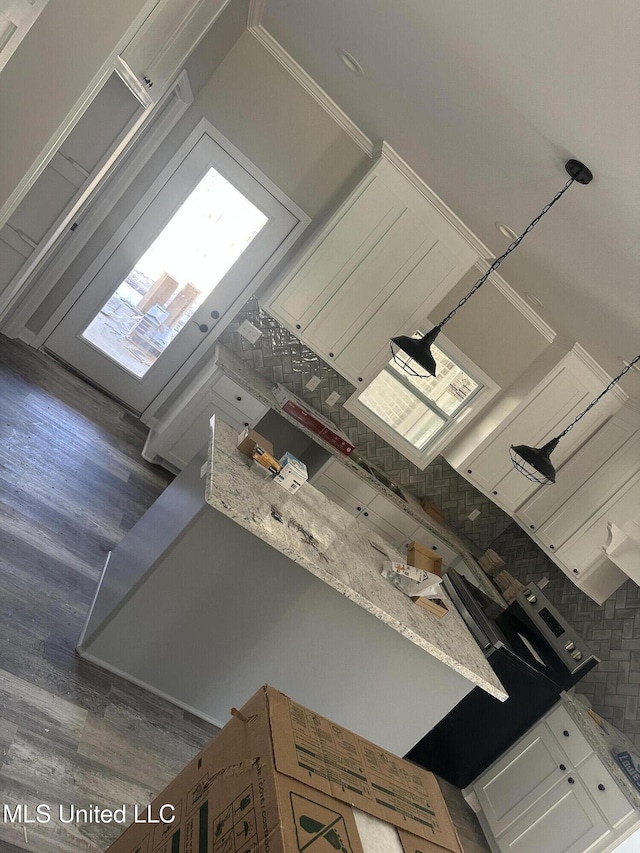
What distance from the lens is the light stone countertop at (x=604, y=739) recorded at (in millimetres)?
2971

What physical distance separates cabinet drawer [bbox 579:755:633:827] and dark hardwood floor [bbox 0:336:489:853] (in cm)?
72

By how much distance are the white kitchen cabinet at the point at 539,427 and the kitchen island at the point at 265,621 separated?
2.17 metres

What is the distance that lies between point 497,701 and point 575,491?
1.73 metres

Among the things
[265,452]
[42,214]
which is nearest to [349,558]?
[265,452]

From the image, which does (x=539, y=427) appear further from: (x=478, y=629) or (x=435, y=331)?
(x=478, y=629)

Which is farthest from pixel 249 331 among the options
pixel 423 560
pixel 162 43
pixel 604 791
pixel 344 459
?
pixel 604 791

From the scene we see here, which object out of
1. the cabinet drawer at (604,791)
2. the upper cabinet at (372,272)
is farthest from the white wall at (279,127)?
the cabinet drawer at (604,791)

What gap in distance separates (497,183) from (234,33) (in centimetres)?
200

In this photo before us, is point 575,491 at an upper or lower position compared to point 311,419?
upper

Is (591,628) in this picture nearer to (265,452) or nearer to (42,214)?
(265,452)

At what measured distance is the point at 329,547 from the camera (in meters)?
2.37

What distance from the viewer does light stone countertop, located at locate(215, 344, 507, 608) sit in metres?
4.21

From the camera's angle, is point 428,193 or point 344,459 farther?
point 344,459

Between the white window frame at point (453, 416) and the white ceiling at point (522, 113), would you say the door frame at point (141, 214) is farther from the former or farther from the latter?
the white window frame at point (453, 416)
